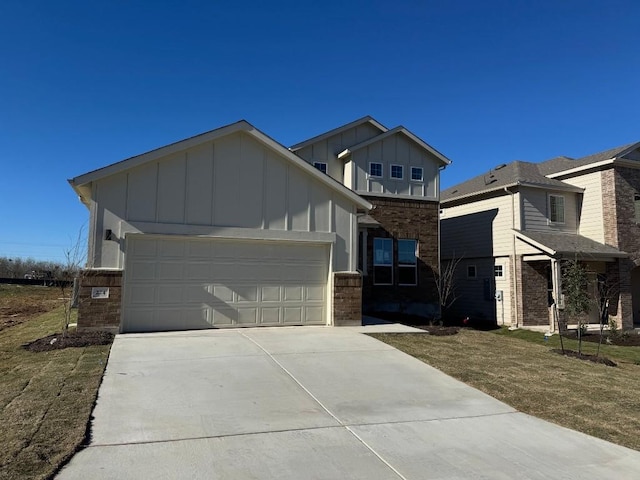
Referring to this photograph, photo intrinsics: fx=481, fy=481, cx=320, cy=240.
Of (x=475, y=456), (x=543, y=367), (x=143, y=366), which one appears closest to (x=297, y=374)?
(x=143, y=366)

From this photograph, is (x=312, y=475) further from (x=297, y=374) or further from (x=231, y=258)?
(x=231, y=258)

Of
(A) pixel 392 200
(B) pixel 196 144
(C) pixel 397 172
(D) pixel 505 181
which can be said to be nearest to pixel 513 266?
(D) pixel 505 181

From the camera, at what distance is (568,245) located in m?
19.1

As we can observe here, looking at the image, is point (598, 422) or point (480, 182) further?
point (480, 182)

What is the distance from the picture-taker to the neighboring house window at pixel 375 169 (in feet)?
62.0

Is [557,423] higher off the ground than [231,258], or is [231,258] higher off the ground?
[231,258]

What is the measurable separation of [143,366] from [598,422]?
6.96m

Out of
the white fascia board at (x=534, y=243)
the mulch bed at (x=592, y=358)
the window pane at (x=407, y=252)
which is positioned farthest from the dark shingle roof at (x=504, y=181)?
the mulch bed at (x=592, y=358)

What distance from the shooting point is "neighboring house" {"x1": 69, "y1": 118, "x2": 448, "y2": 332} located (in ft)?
36.3

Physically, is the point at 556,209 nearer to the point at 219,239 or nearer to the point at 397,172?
the point at 397,172

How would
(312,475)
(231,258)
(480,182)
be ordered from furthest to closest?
1. (480,182)
2. (231,258)
3. (312,475)

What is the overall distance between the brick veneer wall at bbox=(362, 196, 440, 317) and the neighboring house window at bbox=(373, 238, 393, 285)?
0.16 metres

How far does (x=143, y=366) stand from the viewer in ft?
26.9

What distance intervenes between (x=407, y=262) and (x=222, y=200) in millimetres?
9333
